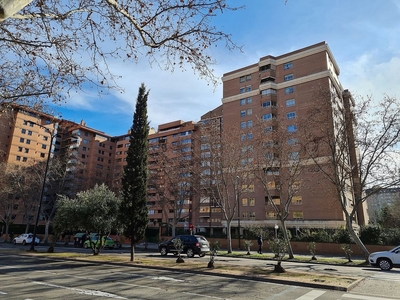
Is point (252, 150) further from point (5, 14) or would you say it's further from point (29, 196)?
point (29, 196)

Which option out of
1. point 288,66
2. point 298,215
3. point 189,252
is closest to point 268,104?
point 288,66

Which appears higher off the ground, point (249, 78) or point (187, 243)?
point (249, 78)

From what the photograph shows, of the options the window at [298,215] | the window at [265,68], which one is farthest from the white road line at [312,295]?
the window at [265,68]

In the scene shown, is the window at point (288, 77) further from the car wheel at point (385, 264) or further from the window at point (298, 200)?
the car wheel at point (385, 264)

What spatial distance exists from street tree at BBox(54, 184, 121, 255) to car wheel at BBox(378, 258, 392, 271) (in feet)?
55.1

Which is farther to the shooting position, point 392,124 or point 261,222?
point 261,222

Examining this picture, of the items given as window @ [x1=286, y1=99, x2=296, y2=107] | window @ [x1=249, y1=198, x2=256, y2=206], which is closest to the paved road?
window @ [x1=249, y1=198, x2=256, y2=206]

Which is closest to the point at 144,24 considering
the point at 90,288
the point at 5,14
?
the point at 5,14

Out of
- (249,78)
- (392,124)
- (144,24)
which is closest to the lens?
(144,24)

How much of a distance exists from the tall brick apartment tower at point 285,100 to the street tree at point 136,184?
30.7 m

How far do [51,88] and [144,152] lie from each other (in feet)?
35.9

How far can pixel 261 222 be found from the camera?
5322 centimetres

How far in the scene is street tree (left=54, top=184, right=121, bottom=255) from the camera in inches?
793

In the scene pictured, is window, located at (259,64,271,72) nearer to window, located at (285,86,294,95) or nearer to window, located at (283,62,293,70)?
window, located at (283,62,293,70)
